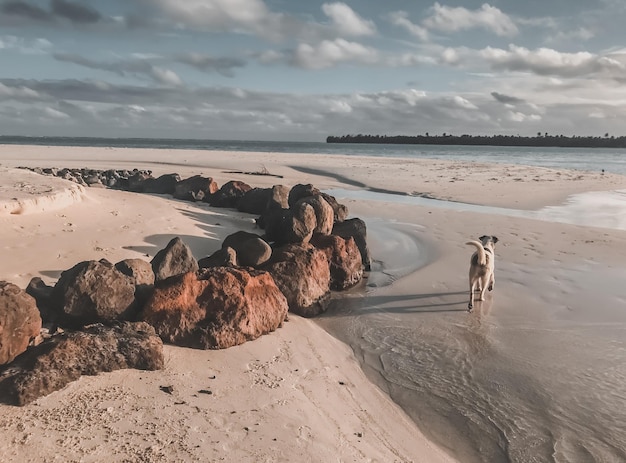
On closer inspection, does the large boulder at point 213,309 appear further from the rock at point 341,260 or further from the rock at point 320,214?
the rock at point 320,214

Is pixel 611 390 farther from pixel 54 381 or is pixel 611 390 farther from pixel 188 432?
pixel 54 381

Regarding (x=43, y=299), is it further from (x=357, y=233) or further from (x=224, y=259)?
(x=357, y=233)

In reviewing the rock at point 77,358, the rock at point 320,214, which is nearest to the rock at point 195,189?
the rock at point 320,214

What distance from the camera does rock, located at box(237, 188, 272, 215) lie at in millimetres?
13828

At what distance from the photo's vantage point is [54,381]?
3936 mm

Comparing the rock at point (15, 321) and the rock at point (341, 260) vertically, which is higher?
the rock at point (15, 321)

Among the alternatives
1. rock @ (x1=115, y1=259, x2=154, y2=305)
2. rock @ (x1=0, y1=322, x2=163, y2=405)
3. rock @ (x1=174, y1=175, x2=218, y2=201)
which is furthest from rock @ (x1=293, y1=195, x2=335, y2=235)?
rock @ (x1=174, y1=175, x2=218, y2=201)

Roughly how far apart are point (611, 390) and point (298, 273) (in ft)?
13.4

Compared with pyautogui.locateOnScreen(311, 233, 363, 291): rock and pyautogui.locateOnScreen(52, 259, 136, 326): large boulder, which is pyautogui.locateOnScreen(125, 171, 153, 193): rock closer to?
pyautogui.locateOnScreen(311, 233, 363, 291): rock

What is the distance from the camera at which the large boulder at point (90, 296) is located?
5.07 metres

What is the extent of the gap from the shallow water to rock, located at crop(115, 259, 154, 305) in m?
2.49

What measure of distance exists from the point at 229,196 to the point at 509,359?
1062cm

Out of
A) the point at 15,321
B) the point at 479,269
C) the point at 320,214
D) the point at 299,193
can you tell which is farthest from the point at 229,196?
the point at 15,321

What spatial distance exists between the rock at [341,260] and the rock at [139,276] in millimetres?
3437
